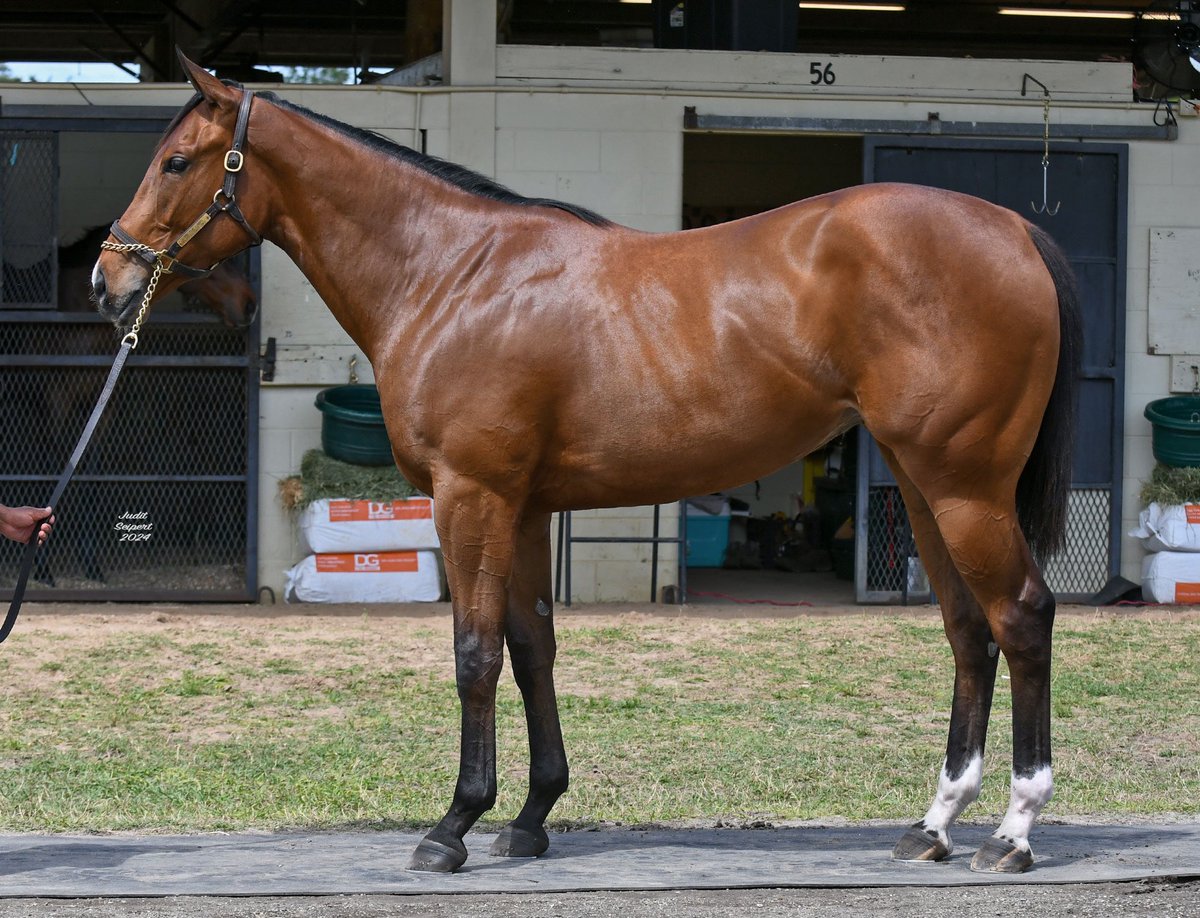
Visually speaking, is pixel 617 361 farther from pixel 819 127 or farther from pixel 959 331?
pixel 819 127

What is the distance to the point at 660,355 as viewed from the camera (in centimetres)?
403

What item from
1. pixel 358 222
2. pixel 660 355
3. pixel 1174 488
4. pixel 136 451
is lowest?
pixel 1174 488

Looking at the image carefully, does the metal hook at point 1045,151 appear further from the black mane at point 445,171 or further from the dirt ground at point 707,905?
the dirt ground at point 707,905

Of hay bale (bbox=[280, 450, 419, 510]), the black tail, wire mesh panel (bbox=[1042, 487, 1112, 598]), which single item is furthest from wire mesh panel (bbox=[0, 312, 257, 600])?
the black tail

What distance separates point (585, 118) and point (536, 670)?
6.44 meters

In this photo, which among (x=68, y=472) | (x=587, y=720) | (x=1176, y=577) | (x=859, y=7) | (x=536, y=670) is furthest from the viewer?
(x=859, y=7)

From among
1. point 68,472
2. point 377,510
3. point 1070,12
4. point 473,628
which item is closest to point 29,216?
point 377,510

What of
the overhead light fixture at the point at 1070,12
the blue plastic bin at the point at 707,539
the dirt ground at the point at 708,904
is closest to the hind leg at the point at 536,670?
the dirt ground at the point at 708,904

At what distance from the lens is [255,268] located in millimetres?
9930

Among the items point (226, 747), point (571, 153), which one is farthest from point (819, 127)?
point (226, 747)

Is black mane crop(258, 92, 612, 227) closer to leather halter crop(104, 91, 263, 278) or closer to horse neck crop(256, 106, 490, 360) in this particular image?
horse neck crop(256, 106, 490, 360)

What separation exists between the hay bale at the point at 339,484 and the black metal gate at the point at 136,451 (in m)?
0.35

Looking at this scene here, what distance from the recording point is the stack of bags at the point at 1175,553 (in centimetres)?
1014

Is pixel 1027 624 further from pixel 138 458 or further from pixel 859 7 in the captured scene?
pixel 859 7
